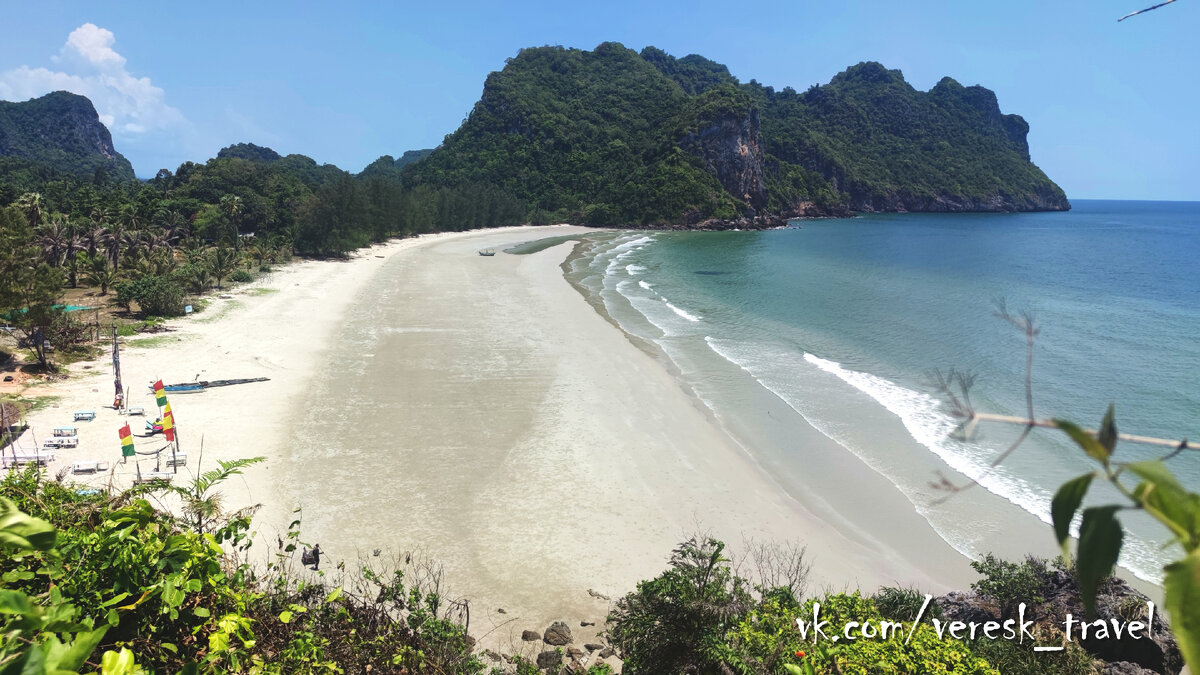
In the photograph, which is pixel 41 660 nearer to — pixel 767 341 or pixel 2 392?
pixel 2 392

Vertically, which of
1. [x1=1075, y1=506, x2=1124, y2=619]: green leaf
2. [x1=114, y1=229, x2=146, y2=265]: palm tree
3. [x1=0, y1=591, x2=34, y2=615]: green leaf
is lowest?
[x1=0, y1=591, x2=34, y2=615]: green leaf

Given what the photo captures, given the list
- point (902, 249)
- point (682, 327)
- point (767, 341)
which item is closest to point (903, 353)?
point (767, 341)

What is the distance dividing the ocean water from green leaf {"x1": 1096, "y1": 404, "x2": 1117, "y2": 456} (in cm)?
19

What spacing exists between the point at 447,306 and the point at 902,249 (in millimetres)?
57990

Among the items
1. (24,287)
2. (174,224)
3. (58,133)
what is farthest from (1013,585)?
(58,133)

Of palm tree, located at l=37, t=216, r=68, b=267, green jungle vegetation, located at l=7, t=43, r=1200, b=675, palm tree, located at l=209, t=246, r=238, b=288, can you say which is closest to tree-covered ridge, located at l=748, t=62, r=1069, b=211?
green jungle vegetation, located at l=7, t=43, r=1200, b=675

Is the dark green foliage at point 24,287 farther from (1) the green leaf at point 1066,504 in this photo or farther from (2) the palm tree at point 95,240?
(1) the green leaf at point 1066,504

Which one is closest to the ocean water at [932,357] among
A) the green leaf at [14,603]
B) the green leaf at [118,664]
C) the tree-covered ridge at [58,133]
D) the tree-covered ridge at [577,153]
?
the green leaf at [14,603]

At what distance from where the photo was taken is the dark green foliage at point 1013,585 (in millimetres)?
8523

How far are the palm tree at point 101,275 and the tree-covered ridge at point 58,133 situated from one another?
136m

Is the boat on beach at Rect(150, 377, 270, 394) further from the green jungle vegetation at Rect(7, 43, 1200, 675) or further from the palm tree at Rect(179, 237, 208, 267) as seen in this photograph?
the palm tree at Rect(179, 237, 208, 267)

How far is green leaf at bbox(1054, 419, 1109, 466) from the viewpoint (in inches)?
39.1

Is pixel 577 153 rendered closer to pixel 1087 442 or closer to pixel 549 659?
pixel 549 659

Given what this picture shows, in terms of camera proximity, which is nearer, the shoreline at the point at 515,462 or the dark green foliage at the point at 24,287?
the shoreline at the point at 515,462
